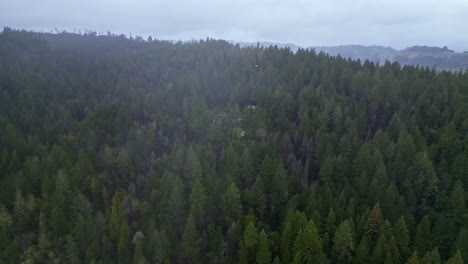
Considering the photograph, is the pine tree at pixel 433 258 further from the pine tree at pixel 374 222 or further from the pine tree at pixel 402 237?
the pine tree at pixel 374 222

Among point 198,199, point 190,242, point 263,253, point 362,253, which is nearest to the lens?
point 362,253

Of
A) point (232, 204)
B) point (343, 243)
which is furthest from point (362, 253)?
point (232, 204)

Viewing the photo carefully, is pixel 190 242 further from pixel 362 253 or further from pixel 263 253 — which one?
pixel 362 253

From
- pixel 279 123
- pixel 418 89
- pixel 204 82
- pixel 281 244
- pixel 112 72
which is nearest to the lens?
pixel 281 244

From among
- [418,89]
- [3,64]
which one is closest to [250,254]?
[418,89]

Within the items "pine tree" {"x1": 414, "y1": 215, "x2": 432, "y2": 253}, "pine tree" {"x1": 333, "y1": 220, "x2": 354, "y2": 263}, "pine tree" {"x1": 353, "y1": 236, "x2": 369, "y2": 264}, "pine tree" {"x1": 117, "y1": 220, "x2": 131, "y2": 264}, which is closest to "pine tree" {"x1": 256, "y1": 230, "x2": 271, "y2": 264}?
"pine tree" {"x1": 333, "y1": 220, "x2": 354, "y2": 263}

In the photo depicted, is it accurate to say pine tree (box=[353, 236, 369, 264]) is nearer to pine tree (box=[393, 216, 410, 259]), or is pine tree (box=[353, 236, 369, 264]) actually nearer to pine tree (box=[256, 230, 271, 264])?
pine tree (box=[393, 216, 410, 259])

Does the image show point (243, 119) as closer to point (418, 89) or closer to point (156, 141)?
point (156, 141)

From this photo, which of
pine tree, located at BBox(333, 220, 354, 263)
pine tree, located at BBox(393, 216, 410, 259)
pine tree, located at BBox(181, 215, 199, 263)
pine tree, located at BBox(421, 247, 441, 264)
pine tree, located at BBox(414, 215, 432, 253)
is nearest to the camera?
pine tree, located at BBox(421, 247, 441, 264)
